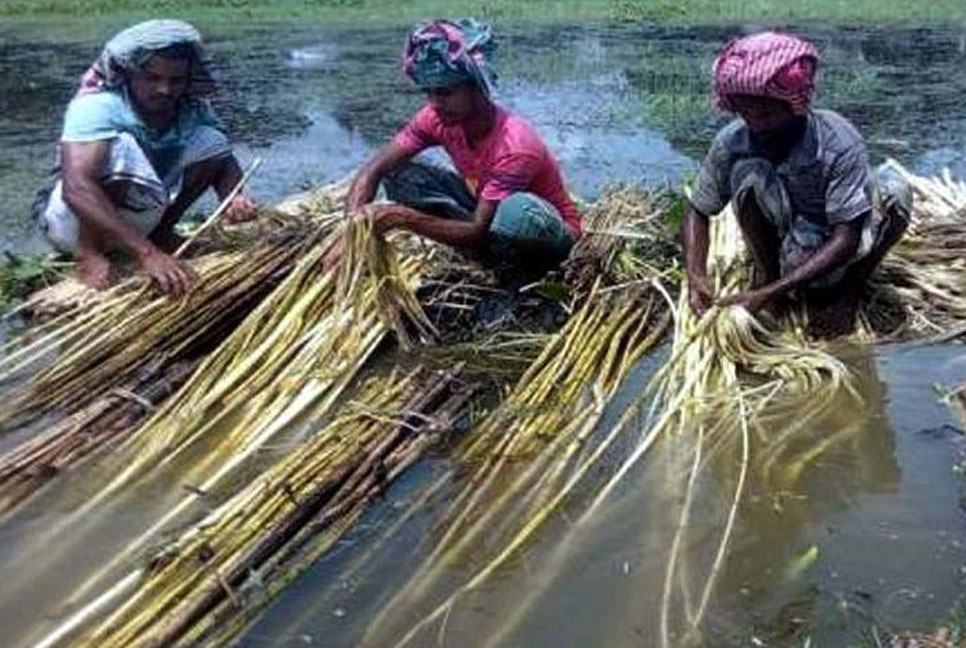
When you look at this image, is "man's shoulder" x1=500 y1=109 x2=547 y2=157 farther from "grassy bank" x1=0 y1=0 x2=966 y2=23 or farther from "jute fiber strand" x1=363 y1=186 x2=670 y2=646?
"grassy bank" x1=0 y1=0 x2=966 y2=23

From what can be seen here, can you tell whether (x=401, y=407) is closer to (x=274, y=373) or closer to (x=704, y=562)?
(x=274, y=373)

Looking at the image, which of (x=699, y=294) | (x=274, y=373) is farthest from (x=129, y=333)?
(x=699, y=294)

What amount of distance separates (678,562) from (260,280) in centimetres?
216

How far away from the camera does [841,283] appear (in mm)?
4641

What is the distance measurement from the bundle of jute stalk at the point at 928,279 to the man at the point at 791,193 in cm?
20

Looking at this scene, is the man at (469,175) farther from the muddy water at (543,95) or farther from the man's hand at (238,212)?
the muddy water at (543,95)

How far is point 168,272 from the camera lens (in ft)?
15.3

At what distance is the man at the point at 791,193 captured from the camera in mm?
4156

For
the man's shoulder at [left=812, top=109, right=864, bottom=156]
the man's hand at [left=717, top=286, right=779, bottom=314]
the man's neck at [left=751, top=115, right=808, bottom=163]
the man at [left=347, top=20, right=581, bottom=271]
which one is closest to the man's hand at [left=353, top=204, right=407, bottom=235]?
the man at [left=347, top=20, right=581, bottom=271]

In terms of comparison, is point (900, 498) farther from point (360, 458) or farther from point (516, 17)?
point (516, 17)

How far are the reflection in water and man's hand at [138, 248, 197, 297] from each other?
57.4 inches

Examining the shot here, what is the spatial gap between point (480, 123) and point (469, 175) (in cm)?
28

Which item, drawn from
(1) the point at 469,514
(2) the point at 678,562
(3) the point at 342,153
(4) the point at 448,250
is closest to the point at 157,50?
(4) the point at 448,250

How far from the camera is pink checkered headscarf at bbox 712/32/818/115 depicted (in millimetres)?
4074
